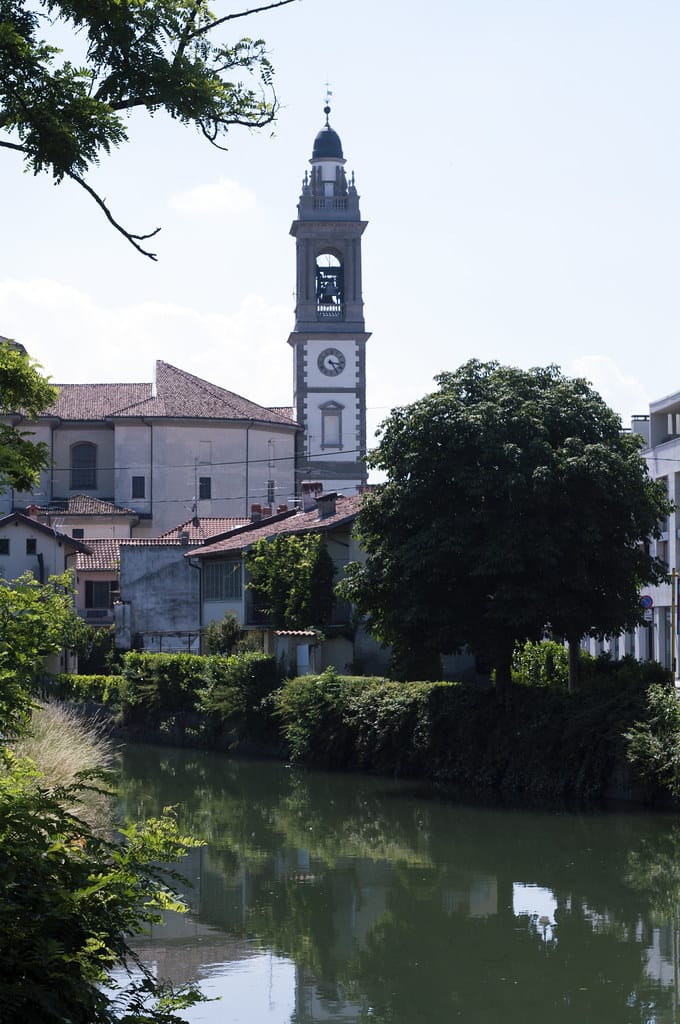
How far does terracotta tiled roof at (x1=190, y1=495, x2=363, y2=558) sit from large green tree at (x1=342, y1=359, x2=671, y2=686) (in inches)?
535

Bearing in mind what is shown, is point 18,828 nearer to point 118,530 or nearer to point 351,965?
point 351,965

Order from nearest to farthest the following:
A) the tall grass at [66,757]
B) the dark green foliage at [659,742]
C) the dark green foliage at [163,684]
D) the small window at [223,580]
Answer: the tall grass at [66,757]
the dark green foliage at [659,742]
the dark green foliage at [163,684]
the small window at [223,580]

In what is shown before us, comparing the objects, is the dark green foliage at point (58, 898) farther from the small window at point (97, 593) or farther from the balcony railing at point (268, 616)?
the small window at point (97, 593)

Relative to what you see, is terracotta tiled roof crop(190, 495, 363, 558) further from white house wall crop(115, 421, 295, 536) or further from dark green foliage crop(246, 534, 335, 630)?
white house wall crop(115, 421, 295, 536)

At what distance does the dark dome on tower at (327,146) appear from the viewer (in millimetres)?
101875

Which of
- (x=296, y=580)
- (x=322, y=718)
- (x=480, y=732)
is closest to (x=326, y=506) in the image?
(x=296, y=580)

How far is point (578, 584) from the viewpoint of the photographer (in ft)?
98.2

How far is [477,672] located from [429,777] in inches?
363

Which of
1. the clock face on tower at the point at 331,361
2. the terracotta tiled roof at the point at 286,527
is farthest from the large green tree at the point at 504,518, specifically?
the clock face on tower at the point at 331,361

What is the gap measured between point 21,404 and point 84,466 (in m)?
72.3

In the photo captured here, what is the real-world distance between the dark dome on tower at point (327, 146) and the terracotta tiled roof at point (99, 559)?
41.6 m

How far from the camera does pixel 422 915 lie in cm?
1828

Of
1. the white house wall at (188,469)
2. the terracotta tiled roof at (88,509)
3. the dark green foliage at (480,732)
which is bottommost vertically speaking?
the dark green foliage at (480,732)

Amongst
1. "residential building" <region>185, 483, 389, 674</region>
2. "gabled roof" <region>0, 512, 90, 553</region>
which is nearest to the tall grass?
"residential building" <region>185, 483, 389, 674</region>
